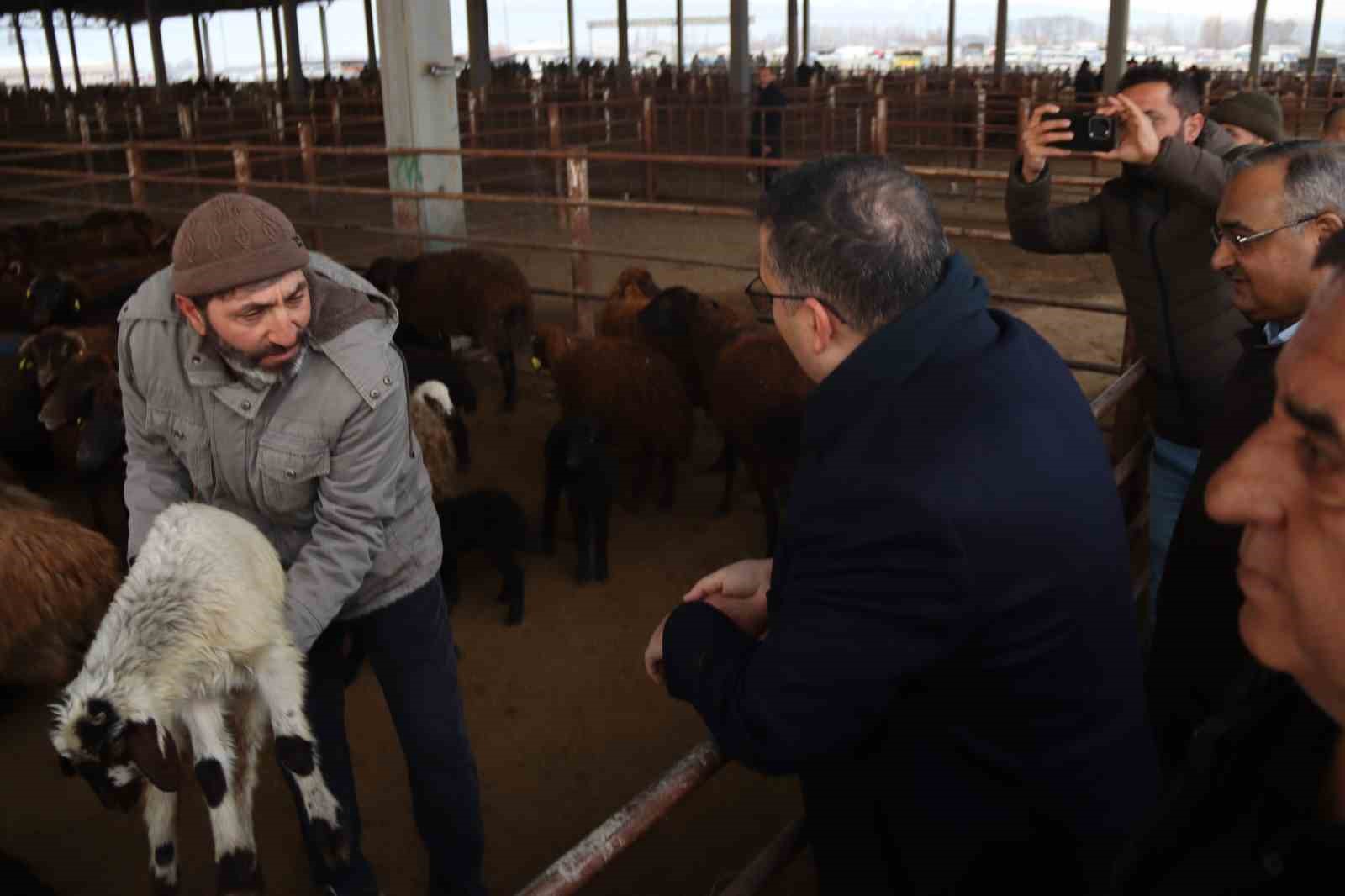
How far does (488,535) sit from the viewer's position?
4.63 meters

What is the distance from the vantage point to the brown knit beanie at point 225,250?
80.7 inches

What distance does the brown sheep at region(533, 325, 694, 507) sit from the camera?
18.3ft

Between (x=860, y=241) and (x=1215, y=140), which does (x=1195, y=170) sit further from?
(x=860, y=241)

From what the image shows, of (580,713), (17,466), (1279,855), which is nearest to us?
(1279,855)

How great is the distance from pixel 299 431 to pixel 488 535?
2.48m

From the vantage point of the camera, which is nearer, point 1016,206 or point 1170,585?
point 1170,585

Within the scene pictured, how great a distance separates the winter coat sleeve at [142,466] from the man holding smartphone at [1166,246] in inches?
101

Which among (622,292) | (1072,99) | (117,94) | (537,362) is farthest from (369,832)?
(117,94)

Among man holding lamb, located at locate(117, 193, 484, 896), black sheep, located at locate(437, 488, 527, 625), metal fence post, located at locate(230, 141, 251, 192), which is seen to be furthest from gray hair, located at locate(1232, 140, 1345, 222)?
metal fence post, located at locate(230, 141, 251, 192)

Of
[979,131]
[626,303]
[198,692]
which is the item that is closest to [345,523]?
[198,692]

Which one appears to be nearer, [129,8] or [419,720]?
[419,720]

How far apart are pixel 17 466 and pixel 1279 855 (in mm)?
6574

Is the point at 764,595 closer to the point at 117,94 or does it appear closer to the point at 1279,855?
the point at 1279,855

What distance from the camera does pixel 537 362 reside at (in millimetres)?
6715
